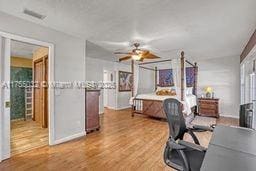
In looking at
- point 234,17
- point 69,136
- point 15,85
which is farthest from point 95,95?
point 234,17

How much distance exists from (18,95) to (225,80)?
7.93m

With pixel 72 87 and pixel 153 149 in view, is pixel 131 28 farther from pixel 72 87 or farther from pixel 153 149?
pixel 153 149

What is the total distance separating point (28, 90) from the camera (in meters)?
5.59

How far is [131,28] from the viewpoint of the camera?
3.16 metres

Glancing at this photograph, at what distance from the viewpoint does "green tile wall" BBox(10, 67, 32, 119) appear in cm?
517

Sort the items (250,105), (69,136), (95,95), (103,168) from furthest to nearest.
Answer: (95,95), (69,136), (103,168), (250,105)

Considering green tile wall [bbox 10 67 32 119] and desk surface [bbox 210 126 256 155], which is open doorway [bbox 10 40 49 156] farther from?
desk surface [bbox 210 126 256 155]

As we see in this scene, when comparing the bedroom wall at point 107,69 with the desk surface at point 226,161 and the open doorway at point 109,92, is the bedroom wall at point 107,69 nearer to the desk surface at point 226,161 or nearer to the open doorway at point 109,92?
the open doorway at point 109,92

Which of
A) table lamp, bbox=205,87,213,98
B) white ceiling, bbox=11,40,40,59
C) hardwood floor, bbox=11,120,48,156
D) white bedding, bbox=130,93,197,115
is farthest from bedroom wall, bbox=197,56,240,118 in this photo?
white ceiling, bbox=11,40,40,59

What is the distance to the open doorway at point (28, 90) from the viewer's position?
4.44 meters

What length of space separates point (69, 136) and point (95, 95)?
132 cm

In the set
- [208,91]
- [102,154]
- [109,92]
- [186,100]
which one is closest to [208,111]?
[208,91]

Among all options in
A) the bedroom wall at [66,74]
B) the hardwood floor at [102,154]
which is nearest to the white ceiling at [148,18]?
the bedroom wall at [66,74]

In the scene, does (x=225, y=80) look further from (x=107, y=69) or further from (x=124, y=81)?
(x=107, y=69)
